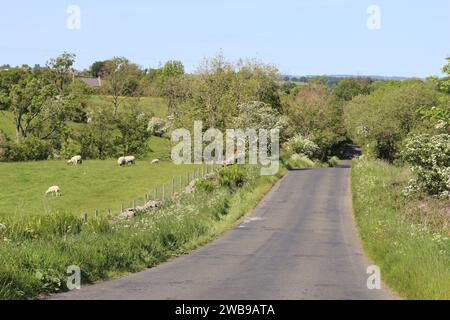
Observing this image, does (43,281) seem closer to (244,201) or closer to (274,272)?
(274,272)

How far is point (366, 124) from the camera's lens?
74000 millimetres

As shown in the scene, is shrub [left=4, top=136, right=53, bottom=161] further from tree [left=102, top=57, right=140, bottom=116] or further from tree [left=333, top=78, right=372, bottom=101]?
tree [left=333, top=78, right=372, bottom=101]

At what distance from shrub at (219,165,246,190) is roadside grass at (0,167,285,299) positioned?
1024 cm

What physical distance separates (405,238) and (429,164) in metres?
17.1

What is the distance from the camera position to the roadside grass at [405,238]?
1503 cm

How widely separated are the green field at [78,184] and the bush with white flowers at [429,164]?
18.4 m

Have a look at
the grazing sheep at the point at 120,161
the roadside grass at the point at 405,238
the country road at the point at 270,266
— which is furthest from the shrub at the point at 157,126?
the country road at the point at 270,266

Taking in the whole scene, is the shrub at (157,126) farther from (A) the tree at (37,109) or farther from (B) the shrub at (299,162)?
(B) the shrub at (299,162)

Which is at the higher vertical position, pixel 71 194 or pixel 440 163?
pixel 440 163

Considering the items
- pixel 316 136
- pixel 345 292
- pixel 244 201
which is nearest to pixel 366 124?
pixel 316 136

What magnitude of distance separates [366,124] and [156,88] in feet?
210

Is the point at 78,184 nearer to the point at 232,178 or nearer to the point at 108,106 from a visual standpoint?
the point at 232,178

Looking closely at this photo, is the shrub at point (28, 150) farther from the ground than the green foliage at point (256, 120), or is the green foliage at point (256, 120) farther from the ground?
the green foliage at point (256, 120)

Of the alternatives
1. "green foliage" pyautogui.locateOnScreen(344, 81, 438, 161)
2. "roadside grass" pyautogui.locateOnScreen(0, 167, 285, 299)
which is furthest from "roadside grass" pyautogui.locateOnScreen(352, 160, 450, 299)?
"green foliage" pyautogui.locateOnScreen(344, 81, 438, 161)
